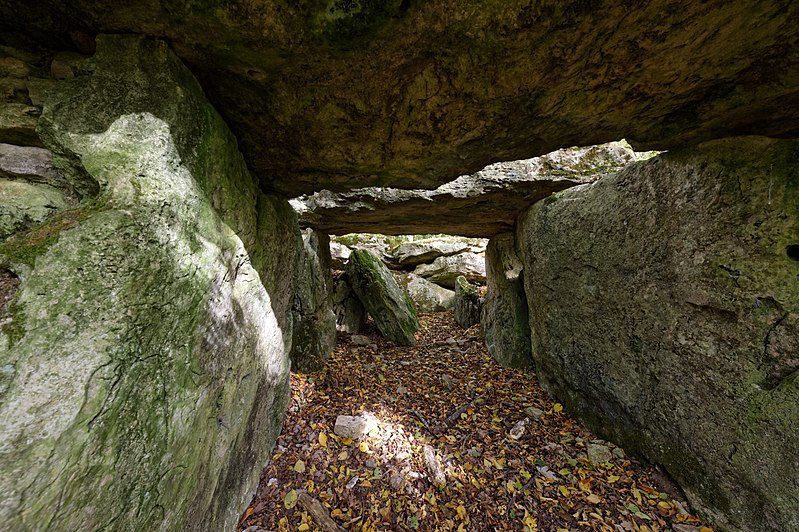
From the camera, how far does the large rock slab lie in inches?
82.4

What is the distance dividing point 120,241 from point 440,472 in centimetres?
350

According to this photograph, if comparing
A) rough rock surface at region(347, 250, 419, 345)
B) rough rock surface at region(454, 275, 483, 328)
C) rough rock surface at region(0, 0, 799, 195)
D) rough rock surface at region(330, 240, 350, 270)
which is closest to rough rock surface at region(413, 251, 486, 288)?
rough rock surface at region(454, 275, 483, 328)

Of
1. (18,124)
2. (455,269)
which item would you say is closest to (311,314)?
(18,124)

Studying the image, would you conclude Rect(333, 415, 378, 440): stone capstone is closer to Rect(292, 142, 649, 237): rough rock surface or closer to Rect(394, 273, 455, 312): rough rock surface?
Rect(292, 142, 649, 237): rough rock surface

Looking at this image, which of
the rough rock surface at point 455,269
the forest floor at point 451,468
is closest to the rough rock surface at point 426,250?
the rough rock surface at point 455,269

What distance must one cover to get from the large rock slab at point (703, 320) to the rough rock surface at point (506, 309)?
159 centimetres

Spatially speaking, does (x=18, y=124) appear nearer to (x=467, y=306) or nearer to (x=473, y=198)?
(x=473, y=198)

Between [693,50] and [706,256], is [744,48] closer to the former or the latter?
[693,50]

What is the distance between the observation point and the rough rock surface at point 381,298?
6.69m

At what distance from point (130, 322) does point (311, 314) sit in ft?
13.1

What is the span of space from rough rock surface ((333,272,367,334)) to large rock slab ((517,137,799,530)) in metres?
4.88

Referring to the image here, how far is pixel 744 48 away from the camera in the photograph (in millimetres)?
1771

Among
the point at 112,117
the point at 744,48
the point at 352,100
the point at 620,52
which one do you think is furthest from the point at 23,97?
the point at 744,48

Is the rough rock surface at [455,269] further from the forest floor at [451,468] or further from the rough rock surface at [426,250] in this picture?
the forest floor at [451,468]
